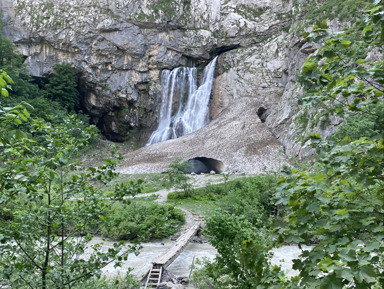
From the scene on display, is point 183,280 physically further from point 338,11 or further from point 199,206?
point 338,11

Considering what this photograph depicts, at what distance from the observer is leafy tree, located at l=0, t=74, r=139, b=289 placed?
82.0 inches

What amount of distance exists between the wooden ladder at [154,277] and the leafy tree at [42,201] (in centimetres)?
376

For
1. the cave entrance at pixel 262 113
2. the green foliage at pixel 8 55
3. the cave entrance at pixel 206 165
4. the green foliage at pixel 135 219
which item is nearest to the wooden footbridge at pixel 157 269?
the green foliage at pixel 135 219

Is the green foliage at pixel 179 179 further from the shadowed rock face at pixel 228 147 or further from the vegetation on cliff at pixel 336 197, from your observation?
the vegetation on cliff at pixel 336 197

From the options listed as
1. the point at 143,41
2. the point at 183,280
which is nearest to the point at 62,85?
the point at 143,41

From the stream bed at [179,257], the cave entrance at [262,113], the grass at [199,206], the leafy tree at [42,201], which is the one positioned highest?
the cave entrance at [262,113]

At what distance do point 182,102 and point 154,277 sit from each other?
2668 cm

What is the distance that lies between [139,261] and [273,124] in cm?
1843

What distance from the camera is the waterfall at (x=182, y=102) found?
3081cm

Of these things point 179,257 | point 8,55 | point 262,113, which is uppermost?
point 8,55

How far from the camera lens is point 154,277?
675cm

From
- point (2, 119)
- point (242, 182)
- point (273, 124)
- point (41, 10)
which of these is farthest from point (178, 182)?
point (41, 10)

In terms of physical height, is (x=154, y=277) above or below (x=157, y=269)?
below

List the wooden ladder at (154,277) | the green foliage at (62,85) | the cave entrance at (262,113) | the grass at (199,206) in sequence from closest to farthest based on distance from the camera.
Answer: the wooden ladder at (154,277) < the grass at (199,206) < the cave entrance at (262,113) < the green foliage at (62,85)
